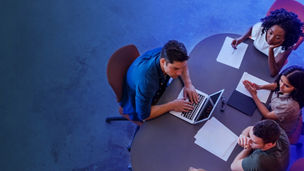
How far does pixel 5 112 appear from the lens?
8.85 ft

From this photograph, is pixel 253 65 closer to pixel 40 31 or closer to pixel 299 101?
pixel 299 101

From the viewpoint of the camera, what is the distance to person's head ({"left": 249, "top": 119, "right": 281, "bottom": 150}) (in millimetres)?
1508

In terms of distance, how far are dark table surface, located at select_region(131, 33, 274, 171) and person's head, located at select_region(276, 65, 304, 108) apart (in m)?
0.19

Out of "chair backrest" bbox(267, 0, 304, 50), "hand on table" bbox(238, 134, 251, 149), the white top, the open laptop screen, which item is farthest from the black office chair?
"chair backrest" bbox(267, 0, 304, 50)

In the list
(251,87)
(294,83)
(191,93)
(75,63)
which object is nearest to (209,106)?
(191,93)

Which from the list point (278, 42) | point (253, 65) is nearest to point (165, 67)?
point (253, 65)

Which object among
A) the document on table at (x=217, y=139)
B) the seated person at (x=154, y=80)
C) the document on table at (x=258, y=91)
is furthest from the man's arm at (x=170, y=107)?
the document on table at (x=258, y=91)

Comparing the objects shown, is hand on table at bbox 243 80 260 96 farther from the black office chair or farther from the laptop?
the black office chair

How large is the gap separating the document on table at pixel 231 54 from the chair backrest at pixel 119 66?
→ 76cm

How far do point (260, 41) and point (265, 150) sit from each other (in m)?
1.03

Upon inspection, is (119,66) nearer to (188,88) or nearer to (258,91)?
(188,88)

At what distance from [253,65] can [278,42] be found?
26 centimetres

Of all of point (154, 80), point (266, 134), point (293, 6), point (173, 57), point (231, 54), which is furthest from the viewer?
point (293, 6)

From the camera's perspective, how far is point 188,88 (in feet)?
6.37
